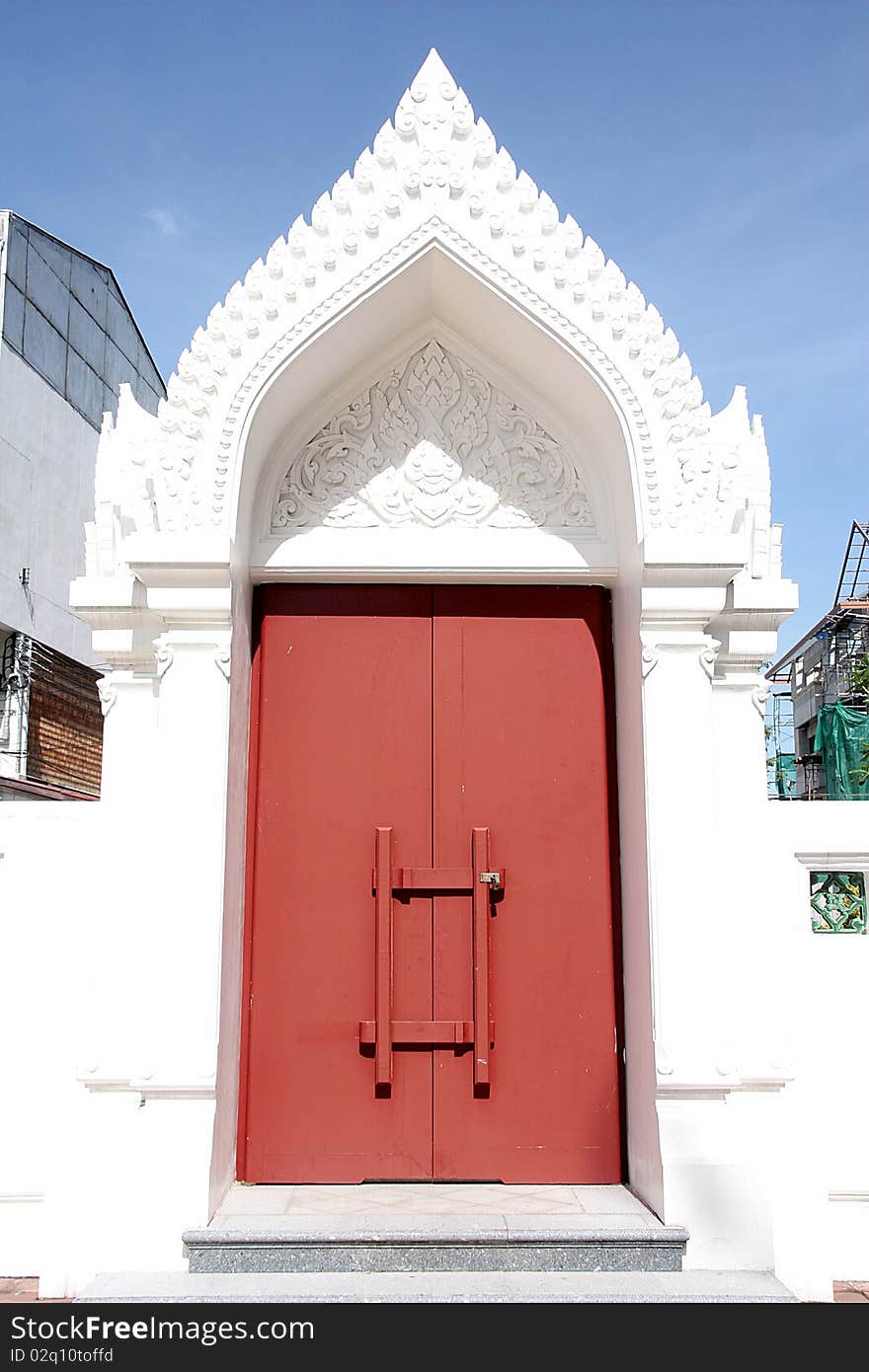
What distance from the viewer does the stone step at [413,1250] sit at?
3803 mm

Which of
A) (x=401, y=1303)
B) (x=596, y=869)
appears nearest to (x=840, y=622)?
(x=596, y=869)

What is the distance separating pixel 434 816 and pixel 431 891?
31 centimetres

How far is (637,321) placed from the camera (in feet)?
14.4

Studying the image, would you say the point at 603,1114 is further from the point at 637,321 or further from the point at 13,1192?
the point at 637,321

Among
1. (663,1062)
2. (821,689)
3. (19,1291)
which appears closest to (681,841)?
(663,1062)

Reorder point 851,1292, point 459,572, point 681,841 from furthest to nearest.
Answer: point 459,572 → point 681,841 → point 851,1292

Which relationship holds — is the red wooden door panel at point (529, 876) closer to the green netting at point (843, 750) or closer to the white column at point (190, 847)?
Answer: the white column at point (190, 847)

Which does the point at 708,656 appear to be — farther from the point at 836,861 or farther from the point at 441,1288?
the point at 441,1288

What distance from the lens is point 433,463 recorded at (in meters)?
4.82

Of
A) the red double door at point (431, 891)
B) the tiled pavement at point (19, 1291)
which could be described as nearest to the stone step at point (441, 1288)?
the tiled pavement at point (19, 1291)

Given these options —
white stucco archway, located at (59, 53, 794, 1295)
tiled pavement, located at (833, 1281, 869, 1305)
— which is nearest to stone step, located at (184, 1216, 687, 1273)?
white stucco archway, located at (59, 53, 794, 1295)

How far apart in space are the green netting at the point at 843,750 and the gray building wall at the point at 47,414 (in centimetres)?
883

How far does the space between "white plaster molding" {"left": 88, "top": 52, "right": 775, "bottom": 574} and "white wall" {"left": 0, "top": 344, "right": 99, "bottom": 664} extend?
786 cm

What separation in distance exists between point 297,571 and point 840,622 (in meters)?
19.0
